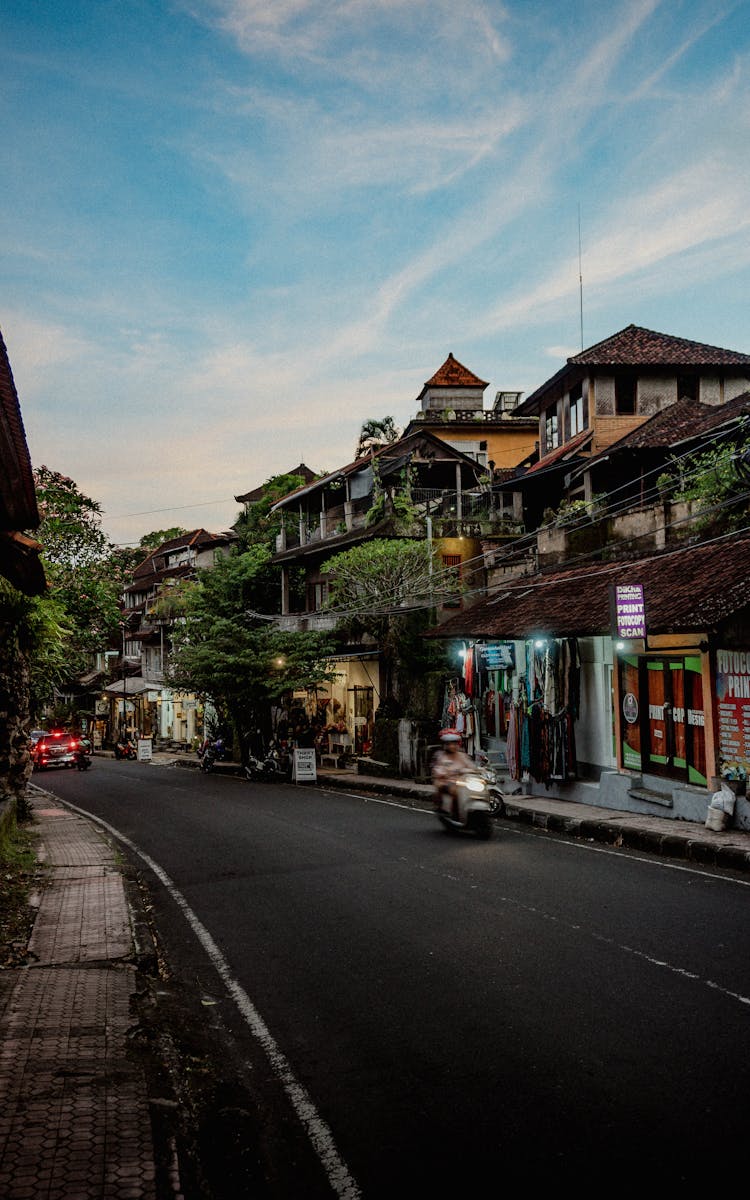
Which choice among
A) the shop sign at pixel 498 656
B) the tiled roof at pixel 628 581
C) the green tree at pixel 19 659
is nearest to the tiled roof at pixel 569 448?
the tiled roof at pixel 628 581

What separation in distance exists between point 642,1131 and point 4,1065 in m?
3.84

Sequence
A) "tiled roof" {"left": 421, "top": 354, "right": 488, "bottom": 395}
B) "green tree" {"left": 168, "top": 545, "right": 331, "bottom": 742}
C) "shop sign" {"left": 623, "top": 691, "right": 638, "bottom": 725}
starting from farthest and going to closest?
"tiled roof" {"left": 421, "top": 354, "right": 488, "bottom": 395} < "green tree" {"left": 168, "top": 545, "right": 331, "bottom": 742} < "shop sign" {"left": 623, "top": 691, "right": 638, "bottom": 725}

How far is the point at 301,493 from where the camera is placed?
40812 millimetres

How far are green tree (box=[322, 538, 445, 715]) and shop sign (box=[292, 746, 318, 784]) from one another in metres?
3.99

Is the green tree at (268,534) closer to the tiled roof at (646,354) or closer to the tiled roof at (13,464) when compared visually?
the tiled roof at (646,354)

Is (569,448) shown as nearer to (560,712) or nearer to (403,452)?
(403,452)

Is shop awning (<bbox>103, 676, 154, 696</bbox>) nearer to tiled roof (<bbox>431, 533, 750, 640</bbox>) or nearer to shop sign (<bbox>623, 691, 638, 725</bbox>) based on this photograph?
tiled roof (<bbox>431, 533, 750, 640</bbox>)

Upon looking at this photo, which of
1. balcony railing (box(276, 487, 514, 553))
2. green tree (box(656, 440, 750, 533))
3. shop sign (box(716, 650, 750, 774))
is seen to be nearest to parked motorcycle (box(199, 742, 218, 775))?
balcony railing (box(276, 487, 514, 553))

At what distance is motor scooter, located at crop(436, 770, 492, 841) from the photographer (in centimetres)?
1498

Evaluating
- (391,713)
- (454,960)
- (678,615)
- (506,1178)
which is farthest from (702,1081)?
(391,713)

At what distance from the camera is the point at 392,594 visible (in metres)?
28.1

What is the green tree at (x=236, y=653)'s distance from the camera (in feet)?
105

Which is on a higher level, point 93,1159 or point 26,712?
point 26,712

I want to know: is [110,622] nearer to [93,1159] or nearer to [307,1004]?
[307,1004]
